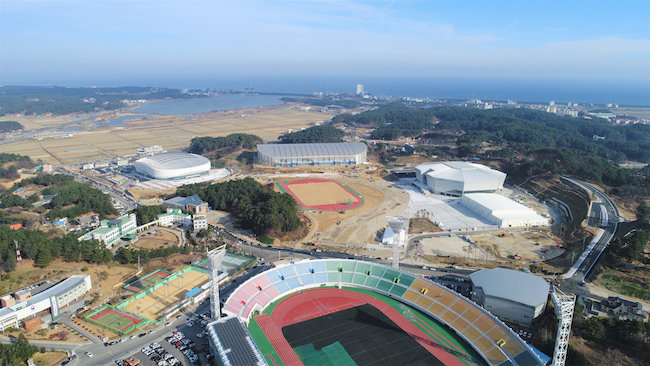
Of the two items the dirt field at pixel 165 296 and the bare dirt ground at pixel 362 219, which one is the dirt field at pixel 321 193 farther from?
the dirt field at pixel 165 296

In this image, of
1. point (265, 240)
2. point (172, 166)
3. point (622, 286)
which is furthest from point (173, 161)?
point (622, 286)

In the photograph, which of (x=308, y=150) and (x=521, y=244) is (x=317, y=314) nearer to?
(x=521, y=244)

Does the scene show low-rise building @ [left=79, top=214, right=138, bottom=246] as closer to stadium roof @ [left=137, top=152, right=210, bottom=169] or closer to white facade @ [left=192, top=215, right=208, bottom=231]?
white facade @ [left=192, top=215, right=208, bottom=231]

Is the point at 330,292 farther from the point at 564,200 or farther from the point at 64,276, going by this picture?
the point at 564,200

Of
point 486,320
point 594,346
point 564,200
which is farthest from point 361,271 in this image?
point 564,200

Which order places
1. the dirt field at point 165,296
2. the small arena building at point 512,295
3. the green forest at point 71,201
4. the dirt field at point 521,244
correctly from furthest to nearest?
the green forest at point 71,201
the dirt field at point 521,244
the dirt field at point 165,296
the small arena building at point 512,295

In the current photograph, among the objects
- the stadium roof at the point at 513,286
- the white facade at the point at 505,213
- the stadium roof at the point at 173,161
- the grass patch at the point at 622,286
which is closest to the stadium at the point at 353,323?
the stadium roof at the point at 513,286

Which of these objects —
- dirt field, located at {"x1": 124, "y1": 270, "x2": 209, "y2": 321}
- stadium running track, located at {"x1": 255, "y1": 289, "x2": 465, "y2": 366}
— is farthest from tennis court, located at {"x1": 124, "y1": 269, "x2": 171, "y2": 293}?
stadium running track, located at {"x1": 255, "y1": 289, "x2": 465, "y2": 366}
